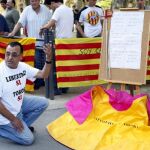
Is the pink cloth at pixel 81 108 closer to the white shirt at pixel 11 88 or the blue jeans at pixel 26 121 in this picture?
the blue jeans at pixel 26 121

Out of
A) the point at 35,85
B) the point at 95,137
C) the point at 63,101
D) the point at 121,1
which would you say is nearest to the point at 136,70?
the point at 95,137

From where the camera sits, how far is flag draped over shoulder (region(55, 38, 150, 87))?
6.53 meters

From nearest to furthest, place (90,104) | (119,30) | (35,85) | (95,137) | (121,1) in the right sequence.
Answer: (95,137), (90,104), (119,30), (35,85), (121,1)

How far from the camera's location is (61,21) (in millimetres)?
6773

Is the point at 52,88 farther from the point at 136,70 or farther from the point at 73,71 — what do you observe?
the point at 136,70

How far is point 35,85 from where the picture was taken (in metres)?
7.32

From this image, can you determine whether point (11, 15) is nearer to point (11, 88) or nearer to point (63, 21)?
point (63, 21)

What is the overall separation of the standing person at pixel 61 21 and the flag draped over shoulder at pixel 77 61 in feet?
0.99

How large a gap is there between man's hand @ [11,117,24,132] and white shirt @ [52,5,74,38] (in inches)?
105

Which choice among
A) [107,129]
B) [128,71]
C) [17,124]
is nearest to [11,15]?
[128,71]

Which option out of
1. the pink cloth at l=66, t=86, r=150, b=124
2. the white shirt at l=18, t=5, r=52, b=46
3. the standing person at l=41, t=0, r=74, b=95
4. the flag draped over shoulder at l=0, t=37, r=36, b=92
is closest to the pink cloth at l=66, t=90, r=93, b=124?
the pink cloth at l=66, t=86, r=150, b=124

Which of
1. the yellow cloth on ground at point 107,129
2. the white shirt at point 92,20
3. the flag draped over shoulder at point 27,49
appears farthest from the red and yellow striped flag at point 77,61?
the yellow cloth on ground at point 107,129

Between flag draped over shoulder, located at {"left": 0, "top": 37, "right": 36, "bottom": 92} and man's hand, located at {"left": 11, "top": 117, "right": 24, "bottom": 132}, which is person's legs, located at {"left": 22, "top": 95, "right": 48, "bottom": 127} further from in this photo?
flag draped over shoulder, located at {"left": 0, "top": 37, "right": 36, "bottom": 92}

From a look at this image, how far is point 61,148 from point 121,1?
7005 mm
